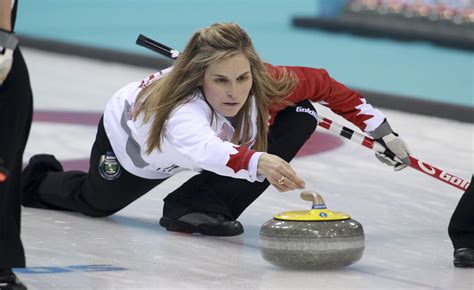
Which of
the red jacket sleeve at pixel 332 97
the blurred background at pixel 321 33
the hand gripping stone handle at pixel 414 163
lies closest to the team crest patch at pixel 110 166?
the red jacket sleeve at pixel 332 97

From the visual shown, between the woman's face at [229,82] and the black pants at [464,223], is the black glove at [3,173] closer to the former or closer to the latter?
the woman's face at [229,82]

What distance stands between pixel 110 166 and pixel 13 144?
96 cm

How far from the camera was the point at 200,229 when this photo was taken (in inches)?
150

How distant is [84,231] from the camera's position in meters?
3.81

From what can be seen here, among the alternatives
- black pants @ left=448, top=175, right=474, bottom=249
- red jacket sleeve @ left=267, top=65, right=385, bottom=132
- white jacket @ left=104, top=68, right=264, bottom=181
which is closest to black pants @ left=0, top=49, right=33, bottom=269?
white jacket @ left=104, top=68, right=264, bottom=181

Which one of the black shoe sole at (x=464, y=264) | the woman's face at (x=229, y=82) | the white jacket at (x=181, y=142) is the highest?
the woman's face at (x=229, y=82)

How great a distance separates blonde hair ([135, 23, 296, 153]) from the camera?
11.4 feet

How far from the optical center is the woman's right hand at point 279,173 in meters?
3.07

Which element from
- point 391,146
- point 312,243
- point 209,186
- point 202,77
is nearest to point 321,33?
point 391,146

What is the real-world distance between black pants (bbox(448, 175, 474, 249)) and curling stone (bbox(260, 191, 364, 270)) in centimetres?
30

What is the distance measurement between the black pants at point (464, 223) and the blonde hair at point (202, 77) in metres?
0.56

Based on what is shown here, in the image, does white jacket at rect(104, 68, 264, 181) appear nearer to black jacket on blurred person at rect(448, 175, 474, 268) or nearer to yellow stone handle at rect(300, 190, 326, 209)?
yellow stone handle at rect(300, 190, 326, 209)

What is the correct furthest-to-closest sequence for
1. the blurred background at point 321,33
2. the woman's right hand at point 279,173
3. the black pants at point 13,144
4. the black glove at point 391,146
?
1. the blurred background at point 321,33
2. the black glove at point 391,146
3. the woman's right hand at point 279,173
4. the black pants at point 13,144

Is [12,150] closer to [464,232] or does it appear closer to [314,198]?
[314,198]
